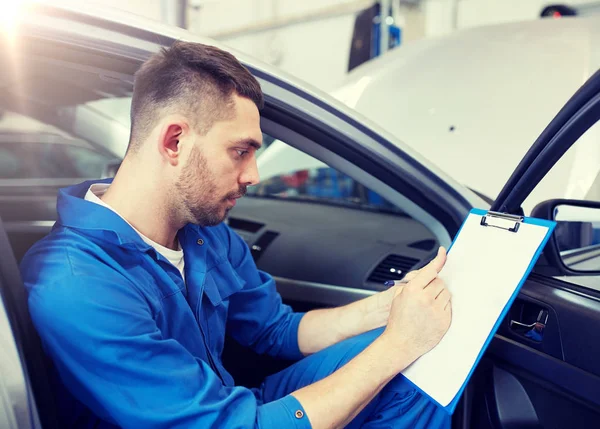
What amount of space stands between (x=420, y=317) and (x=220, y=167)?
507 mm

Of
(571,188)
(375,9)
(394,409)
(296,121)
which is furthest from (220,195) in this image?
(375,9)

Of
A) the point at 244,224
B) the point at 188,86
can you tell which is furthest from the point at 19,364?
the point at 244,224

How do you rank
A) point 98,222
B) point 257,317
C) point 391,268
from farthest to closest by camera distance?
point 391,268, point 257,317, point 98,222

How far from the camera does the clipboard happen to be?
103 cm

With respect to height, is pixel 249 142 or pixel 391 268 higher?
pixel 249 142

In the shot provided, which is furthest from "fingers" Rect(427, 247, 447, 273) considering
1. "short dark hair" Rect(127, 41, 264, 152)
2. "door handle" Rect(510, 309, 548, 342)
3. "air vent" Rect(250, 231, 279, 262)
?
"air vent" Rect(250, 231, 279, 262)

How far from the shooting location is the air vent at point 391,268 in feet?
5.51

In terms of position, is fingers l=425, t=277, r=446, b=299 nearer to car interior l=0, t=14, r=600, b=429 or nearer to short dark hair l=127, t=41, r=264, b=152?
car interior l=0, t=14, r=600, b=429

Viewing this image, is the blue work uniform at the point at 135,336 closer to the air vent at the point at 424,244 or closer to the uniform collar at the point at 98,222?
the uniform collar at the point at 98,222

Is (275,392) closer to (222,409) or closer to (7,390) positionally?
(222,409)

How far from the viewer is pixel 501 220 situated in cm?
114

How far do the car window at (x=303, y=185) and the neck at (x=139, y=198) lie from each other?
0.65 meters

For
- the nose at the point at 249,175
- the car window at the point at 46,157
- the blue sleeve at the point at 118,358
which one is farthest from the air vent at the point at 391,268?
the car window at the point at 46,157

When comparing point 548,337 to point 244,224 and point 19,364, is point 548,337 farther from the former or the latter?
point 244,224
